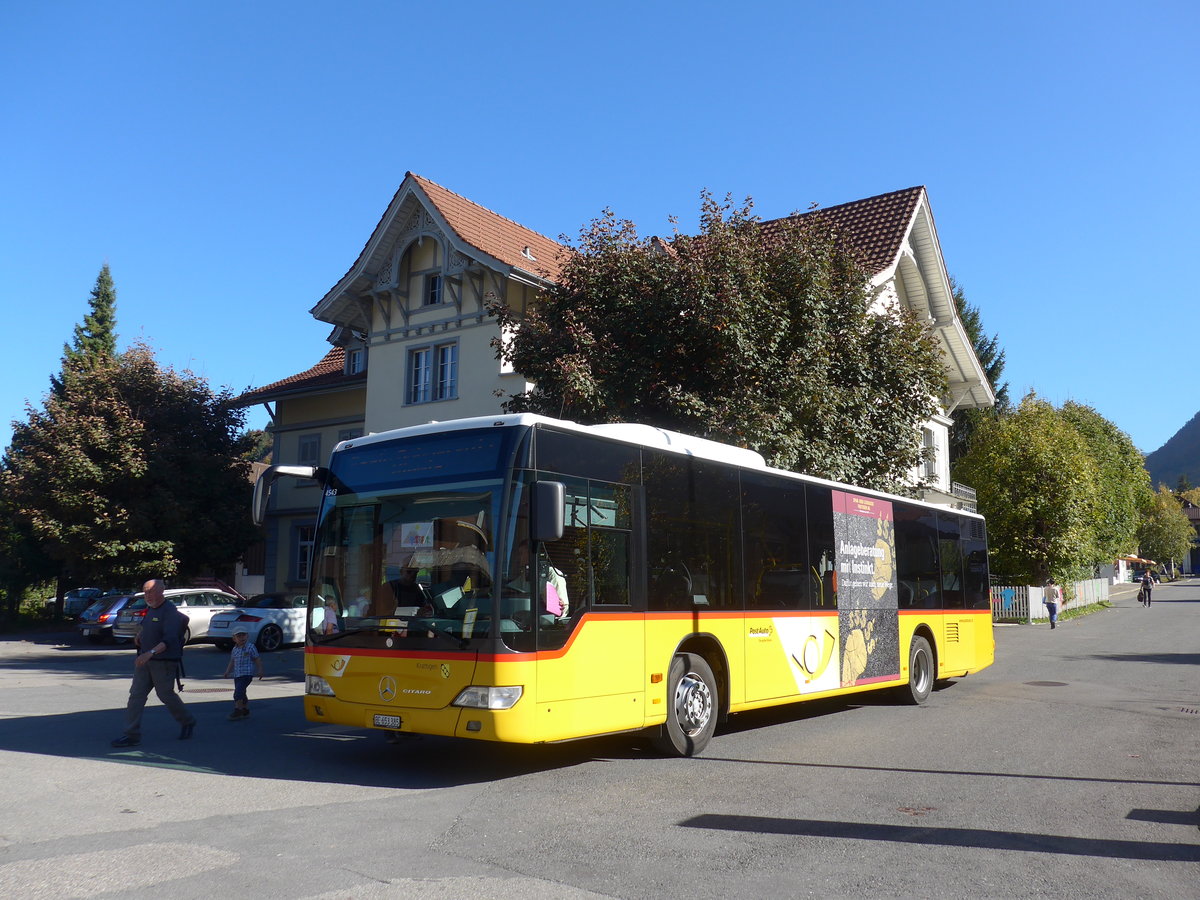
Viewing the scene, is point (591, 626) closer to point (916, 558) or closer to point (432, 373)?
point (916, 558)

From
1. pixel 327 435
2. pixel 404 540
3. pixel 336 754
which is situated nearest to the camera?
pixel 404 540

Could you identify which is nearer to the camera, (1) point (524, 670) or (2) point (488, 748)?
(1) point (524, 670)

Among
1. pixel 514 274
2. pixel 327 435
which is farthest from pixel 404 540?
pixel 327 435

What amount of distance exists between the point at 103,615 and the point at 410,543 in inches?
894

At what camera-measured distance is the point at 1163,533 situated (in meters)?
113

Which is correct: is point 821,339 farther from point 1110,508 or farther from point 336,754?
point 1110,508

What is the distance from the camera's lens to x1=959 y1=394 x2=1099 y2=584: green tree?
40.2m

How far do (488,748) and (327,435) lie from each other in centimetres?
2500

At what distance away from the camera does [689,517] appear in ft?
32.4

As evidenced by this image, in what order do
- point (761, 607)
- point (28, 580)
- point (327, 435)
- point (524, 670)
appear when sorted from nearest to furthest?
point (524, 670)
point (761, 607)
point (327, 435)
point (28, 580)

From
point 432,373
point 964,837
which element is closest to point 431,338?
point 432,373

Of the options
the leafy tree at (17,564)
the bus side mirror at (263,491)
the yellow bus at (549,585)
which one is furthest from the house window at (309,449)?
the bus side mirror at (263,491)

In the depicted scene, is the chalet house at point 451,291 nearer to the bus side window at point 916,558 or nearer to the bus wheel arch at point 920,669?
the bus side window at point 916,558

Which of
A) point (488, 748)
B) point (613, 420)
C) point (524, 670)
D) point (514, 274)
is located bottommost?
point (488, 748)
